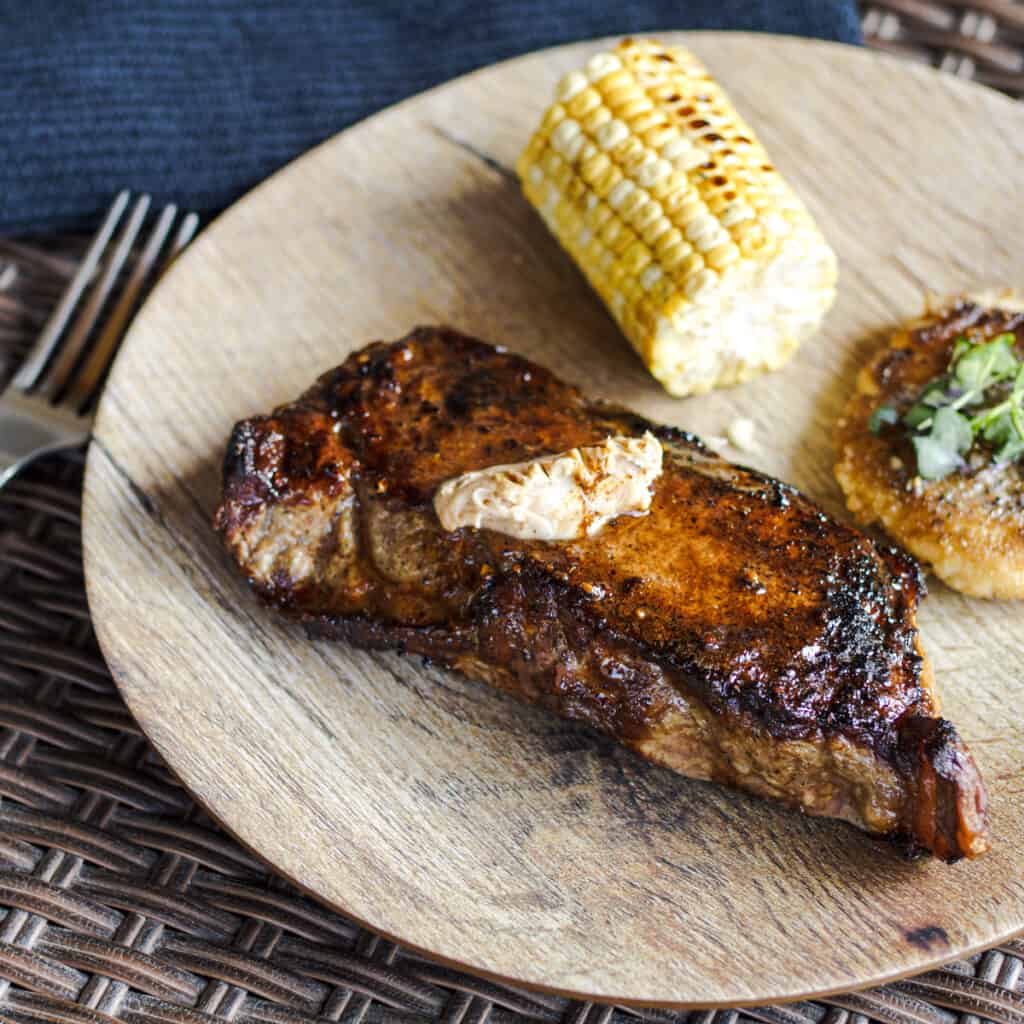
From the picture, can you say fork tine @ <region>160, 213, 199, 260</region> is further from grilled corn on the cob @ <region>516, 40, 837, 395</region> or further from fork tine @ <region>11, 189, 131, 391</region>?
grilled corn on the cob @ <region>516, 40, 837, 395</region>

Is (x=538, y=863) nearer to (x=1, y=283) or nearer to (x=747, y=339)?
(x=747, y=339)

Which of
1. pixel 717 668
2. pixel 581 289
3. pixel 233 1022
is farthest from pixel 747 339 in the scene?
pixel 233 1022

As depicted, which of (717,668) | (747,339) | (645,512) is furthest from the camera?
(747,339)

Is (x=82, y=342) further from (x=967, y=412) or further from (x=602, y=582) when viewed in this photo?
(x=967, y=412)

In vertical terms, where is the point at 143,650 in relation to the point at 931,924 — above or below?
below

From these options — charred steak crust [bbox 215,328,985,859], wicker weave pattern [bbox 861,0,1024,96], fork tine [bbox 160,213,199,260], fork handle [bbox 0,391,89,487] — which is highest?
wicker weave pattern [bbox 861,0,1024,96]

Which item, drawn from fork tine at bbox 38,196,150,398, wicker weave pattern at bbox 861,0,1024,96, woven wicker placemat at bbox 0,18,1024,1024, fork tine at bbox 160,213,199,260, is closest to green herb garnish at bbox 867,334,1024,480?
woven wicker placemat at bbox 0,18,1024,1024
